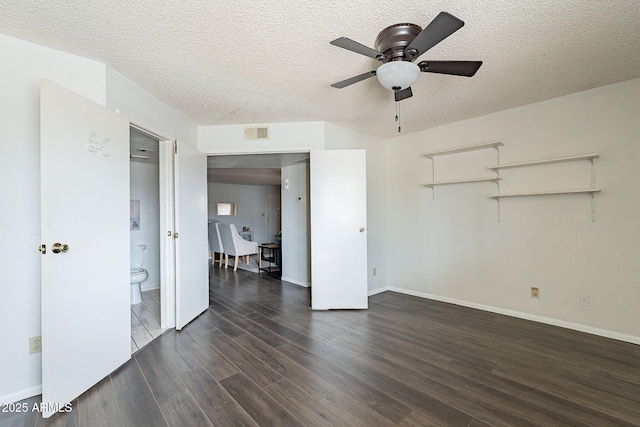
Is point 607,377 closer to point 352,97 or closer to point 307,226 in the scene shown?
point 352,97

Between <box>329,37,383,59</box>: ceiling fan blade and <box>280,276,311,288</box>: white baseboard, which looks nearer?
<box>329,37,383,59</box>: ceiling fan blade

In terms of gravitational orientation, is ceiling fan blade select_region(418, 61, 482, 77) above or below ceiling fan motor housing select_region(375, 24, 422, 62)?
below

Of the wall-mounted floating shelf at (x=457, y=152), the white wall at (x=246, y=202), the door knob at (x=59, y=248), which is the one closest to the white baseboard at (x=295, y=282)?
the wall-mounted floating shelf at (x=457, y=152)

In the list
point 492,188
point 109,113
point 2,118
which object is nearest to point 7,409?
point 2,118

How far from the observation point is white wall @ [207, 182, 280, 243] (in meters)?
8.84

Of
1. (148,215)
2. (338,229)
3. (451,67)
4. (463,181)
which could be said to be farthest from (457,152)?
(148,215)

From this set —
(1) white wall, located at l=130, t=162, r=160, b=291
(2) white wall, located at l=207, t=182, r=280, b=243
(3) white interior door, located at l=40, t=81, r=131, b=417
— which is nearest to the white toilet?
(1) white wall, located at l=130, t=162, r=160, b=291

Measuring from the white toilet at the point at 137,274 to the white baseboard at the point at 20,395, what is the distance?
178cm

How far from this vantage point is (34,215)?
1854 mm

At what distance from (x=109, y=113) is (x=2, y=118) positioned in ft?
1.84

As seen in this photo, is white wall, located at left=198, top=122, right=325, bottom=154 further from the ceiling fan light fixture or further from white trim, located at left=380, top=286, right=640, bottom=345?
white trim, located at left=380, top=286, right=640, bottom=345

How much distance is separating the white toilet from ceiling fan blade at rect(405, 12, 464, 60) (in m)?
3.93

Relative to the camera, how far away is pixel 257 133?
3.51m

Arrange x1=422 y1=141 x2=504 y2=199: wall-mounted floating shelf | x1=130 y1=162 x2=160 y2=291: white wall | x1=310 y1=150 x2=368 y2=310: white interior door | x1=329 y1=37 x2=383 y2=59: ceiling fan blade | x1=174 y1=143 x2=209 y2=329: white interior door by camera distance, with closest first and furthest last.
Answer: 1. x1=329 y1=37 x2=383 y2=59: ceiling fan blade
2. x1=174 y1=143 x2=209 y2=329: white interior door
3. x1=422 y1=141 x2=504 y2=199: wall-mounted floating shelf
4. x1=310 y1=150 x2=368 y2=310: white interior door
5. x1=130 y1=162 x2=160 y2=291: white wall
